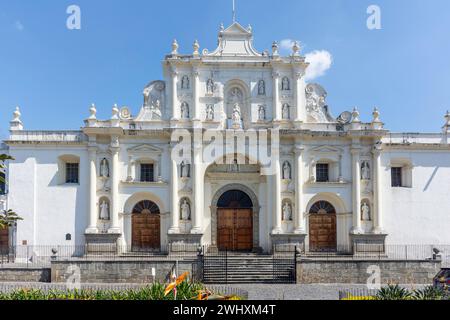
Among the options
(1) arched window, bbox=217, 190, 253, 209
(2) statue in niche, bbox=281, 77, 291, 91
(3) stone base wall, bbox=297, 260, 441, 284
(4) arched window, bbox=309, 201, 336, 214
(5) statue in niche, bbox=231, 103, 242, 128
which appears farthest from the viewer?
(1) arched window, bbox=217, 190, 253, 209

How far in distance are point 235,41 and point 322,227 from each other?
1292 centimetres

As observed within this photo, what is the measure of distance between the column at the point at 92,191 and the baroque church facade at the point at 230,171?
62 mm

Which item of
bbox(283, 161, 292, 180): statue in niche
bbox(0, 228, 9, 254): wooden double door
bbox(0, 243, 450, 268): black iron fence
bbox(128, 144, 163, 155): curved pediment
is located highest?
bbox(128, 144, 163, 155): curved pediment

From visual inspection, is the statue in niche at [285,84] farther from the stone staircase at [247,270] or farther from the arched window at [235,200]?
the stone staircase at [247,270]

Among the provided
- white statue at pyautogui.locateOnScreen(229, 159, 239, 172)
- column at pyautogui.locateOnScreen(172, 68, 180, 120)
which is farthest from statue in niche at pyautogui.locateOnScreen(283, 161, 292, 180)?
column at pyautogui.locateOnScreen(172, 68, 180, 120)

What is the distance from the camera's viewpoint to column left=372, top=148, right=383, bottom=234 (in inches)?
982

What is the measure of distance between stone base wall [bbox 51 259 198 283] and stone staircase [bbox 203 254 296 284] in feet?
8.22

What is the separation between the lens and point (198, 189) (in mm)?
24875

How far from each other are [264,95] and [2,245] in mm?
18446

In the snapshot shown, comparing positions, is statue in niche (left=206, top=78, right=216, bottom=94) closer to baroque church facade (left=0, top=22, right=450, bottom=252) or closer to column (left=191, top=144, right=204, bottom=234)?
baroque church facade (left=0, top=22, right=450, bottom=252)

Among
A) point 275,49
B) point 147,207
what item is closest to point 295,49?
point 275,49

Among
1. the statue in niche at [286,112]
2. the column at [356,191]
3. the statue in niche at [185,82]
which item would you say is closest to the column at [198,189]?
the statue in niche at [185,82]

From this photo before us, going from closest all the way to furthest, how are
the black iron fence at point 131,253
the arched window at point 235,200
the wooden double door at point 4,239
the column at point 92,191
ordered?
the black iron fence at point 131,253 → the column at point 92,191 → the wooden double door at point 4,239 → the arched window at point 235,200

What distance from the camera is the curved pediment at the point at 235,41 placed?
1031 inches
